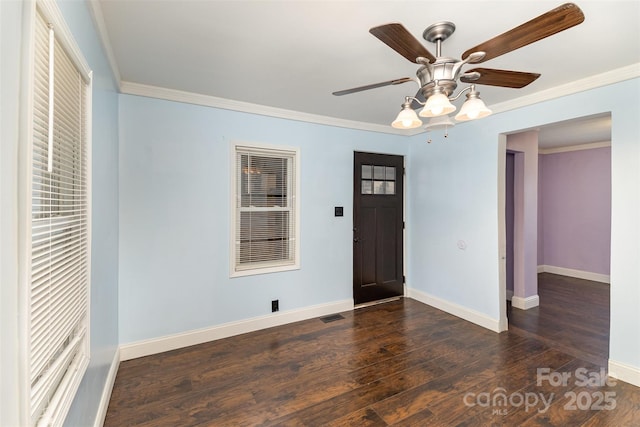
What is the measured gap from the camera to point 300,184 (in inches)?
142

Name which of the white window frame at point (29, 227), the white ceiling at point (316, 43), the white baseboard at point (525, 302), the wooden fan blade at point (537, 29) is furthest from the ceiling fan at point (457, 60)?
the white baseboard at point (525, 302)

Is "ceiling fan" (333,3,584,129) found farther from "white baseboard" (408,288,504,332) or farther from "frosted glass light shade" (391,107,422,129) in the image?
"white baseboard" (408,288,504,332)

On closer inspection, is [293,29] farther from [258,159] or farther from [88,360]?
[88,360]

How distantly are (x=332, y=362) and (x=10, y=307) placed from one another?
7.84 ft

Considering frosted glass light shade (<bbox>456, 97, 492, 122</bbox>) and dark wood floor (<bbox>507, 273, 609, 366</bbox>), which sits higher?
frosted glass light shade (<bbox>456, 97, 492, 122</bbox>)

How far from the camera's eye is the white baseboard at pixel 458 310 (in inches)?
131

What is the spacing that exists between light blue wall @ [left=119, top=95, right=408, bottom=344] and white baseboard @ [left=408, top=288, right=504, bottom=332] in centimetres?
156

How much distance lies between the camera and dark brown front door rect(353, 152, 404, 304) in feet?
13.3

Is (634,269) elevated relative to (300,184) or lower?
lower

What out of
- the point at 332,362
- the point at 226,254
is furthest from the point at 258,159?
the point at 332,362

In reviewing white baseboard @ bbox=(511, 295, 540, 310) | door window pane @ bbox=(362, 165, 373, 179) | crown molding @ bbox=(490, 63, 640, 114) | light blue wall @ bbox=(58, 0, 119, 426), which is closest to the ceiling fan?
crown molding @ bbox=(490, 63, 640, 114)

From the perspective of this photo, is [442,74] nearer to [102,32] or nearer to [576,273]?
[102,32]

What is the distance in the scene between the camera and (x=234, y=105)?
124 inches

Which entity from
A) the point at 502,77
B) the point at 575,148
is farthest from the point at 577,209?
the point at 502,77
